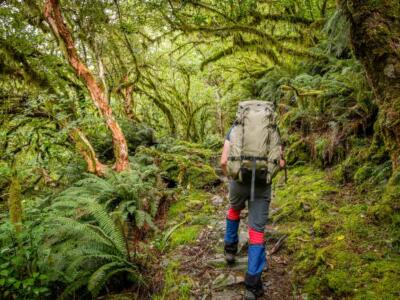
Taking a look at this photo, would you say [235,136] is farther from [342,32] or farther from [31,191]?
[31,191]

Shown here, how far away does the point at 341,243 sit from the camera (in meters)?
3.88

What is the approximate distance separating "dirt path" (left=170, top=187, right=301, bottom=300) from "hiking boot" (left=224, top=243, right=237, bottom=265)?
0.28 feet

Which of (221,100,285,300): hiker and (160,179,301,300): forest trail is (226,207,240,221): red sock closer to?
(221,100,285,300): hiker

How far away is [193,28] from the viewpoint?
29.5 feet

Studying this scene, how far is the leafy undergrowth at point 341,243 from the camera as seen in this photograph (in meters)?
3.15

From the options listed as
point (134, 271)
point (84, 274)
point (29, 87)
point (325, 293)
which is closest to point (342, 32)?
point (325, 293)

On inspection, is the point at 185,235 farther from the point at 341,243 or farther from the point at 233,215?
the point at 341,243

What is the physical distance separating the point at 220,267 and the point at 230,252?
0.24 meters

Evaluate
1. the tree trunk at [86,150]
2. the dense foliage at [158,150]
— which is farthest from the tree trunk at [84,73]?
the tree trunk at [86,150]

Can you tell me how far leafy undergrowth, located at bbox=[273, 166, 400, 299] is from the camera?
3.15 meters

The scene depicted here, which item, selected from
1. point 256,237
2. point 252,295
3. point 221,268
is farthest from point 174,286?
point 256,237

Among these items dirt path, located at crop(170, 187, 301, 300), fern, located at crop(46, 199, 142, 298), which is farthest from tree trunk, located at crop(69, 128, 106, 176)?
dirt path, located at crop(170, 187, 301, 300)

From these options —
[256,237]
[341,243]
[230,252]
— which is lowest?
[230,252]

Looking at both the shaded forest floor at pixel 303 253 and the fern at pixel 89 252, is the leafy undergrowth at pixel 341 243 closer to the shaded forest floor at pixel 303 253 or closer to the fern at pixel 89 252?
the shaded forest floor at pixel 303 253
